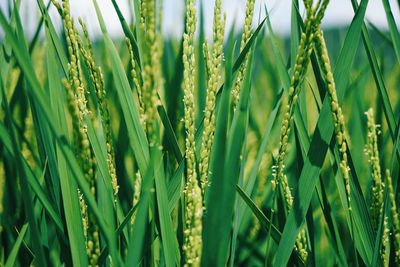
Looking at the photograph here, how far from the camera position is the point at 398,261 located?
2.02 ft

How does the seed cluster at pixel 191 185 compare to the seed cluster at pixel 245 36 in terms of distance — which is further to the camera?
the seed cluster at pixel 245 36

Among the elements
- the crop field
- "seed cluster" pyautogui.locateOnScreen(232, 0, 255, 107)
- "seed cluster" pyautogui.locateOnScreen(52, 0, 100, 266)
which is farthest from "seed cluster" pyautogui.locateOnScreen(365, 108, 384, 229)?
"seed cluster" pyautogui.locateOnScreen(52, 0, 100, 266)

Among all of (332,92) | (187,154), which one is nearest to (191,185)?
(187,154)

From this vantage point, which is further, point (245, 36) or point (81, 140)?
point (245, 36)

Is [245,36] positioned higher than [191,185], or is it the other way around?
[245,36]

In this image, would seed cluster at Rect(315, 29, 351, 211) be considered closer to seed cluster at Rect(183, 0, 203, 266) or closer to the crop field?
the crop field

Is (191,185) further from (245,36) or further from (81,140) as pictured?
(245,36)

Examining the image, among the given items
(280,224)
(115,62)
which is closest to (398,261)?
(280,224)

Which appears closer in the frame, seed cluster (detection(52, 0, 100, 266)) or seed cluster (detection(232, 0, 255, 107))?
seed cluster (detection(52, 0, 100, 266))

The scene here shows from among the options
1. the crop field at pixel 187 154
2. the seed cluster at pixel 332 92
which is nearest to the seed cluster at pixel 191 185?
the crop field at pixel 187 154

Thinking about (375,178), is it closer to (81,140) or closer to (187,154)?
(187,154)

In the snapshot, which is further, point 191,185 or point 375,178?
point 375,178

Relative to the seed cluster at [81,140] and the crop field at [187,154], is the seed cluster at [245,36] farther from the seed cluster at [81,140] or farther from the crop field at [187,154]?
the seed cluster at [81,140]

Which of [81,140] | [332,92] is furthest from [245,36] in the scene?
[81,140]
